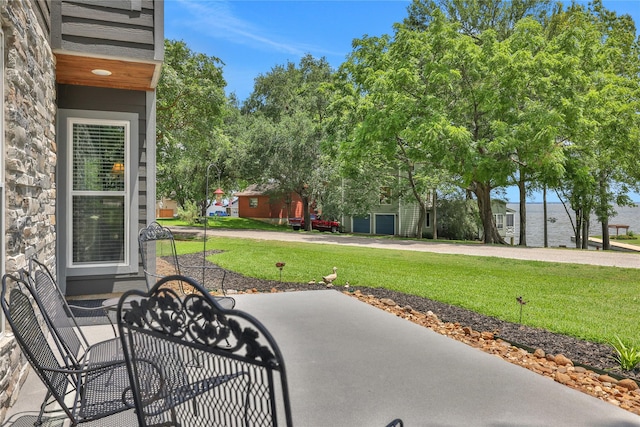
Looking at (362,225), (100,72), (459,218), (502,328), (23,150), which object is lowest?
(502,328)

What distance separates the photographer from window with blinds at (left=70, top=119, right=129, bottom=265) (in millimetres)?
5168

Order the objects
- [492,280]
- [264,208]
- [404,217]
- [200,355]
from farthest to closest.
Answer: [264,208] < [404,217] < [492,280] < [200,355]

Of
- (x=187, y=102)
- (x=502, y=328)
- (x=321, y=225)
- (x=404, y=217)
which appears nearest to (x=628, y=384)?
(x=502, y=328)

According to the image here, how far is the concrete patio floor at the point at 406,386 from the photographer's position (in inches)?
103

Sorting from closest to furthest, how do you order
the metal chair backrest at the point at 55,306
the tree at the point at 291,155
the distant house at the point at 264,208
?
the metal chair backrest at the point at 55,306 → the tree at the point at 291,155 → the distant house at the point at 264,208

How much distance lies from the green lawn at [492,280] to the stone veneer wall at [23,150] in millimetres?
4779

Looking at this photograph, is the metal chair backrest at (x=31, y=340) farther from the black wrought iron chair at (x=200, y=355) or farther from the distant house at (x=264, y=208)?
the distant house at (x=264, y=208)

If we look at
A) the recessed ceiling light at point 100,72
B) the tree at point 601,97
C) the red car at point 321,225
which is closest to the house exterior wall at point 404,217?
the red car at point 321,225

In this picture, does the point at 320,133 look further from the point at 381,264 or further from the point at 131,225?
the point at 131,225

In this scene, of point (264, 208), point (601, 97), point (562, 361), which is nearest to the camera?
point (562, 361)

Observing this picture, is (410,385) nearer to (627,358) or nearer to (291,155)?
(627,358)

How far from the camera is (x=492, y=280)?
8258mm

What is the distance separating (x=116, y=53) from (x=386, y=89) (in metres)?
12.9

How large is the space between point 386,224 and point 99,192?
21235 mm
